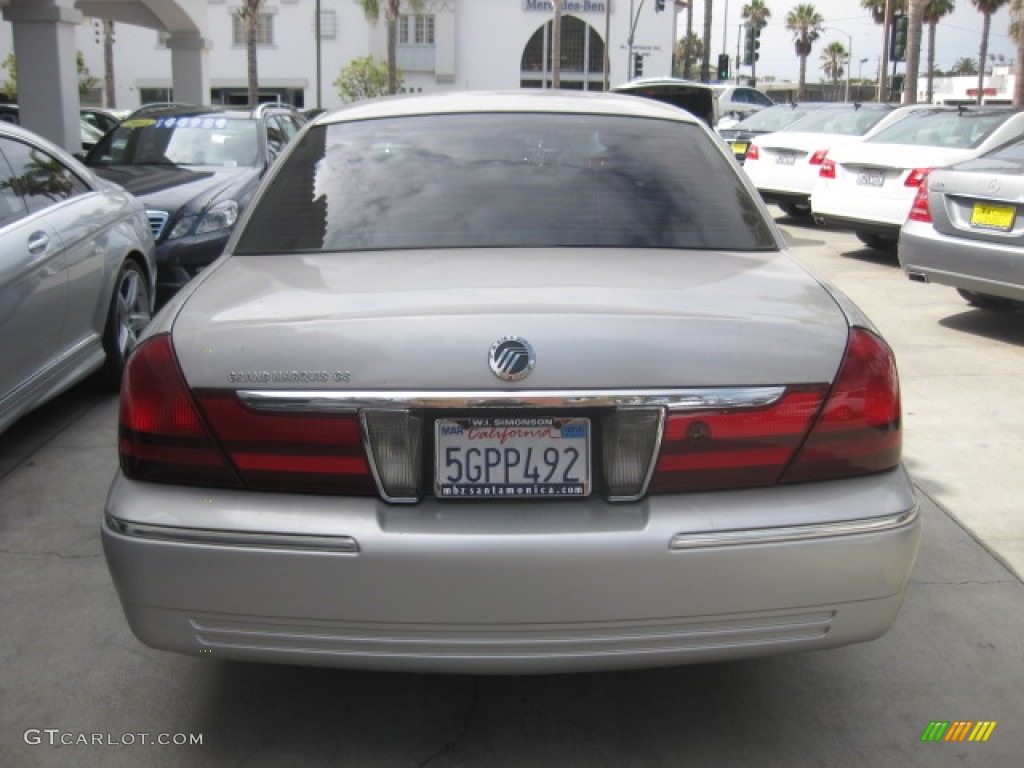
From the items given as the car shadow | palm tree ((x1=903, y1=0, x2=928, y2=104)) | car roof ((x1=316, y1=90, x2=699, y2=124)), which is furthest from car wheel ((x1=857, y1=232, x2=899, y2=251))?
palm tree ((x1=903, y1=0, x2=928, y2=104))

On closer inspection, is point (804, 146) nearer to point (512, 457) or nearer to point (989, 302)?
point (989, 302)

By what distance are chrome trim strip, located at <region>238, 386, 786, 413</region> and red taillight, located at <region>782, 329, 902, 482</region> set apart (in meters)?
0.14

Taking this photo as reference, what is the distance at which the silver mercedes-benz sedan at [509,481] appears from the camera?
2.36m

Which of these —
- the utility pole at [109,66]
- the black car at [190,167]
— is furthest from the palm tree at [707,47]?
the black car at [190,167]

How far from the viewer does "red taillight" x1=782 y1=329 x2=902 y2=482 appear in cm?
250

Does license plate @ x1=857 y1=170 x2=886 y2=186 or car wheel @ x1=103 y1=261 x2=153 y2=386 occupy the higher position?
license plate @ x1=857 y1=170 x2=886 y2=186

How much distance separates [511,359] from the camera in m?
2.35

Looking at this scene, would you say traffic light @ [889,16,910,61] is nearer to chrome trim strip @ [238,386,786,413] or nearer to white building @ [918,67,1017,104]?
chrome trim strip @ [238,386,786,413]

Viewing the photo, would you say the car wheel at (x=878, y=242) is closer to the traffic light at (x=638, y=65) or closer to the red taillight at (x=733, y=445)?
the red taillight at (x=733, y=445)

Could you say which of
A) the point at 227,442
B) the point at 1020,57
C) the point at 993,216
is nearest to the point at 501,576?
the point at 227,442

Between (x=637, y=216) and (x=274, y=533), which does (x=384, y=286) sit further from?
(x=637, y=216)

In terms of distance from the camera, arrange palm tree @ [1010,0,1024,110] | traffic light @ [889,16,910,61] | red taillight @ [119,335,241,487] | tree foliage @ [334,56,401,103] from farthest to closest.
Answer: tree foliage @ [334,56,401,103], traffic light @ [889,16,910,61], palm tree @ [1010,0,1024,110], red taillight @ [119,335,241,487]

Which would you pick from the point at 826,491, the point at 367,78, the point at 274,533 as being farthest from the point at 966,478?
the point at 367,78

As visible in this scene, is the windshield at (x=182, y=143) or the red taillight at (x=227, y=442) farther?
the windshield at (x=182, y=143)
